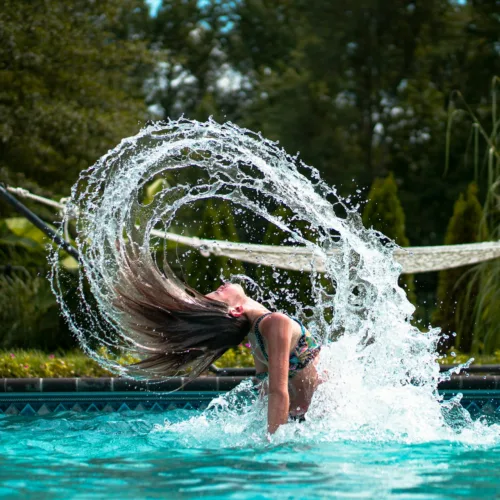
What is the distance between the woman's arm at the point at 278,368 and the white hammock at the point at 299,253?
12.4 ft

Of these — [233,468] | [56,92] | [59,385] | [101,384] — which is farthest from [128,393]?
[56,92]

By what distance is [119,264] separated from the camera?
4961 millimetres

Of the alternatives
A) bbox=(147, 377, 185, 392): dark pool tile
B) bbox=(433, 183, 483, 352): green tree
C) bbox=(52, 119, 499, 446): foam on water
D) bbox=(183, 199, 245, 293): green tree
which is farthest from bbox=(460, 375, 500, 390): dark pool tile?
bbox=(183, 199, 245, 293): green tree

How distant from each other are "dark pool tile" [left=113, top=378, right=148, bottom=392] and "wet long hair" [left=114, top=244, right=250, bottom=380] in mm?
1224

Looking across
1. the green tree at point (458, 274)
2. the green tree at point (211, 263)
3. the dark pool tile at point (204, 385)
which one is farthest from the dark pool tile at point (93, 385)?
the green tree at point (458, 274)

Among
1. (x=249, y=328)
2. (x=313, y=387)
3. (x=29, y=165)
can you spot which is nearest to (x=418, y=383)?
(x=313, y=387)

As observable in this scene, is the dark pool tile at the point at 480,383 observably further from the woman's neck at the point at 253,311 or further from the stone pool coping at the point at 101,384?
the woman's neck at the point at 253,311

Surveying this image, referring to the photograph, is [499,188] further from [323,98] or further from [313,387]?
[323,98]

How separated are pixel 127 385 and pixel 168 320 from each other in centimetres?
165

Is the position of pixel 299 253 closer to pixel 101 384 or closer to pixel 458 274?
pixel 101 384

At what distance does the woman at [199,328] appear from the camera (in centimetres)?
454

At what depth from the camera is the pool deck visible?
623 cm

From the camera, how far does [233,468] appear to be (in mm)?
3932

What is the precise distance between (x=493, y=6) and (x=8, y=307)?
712 inches
